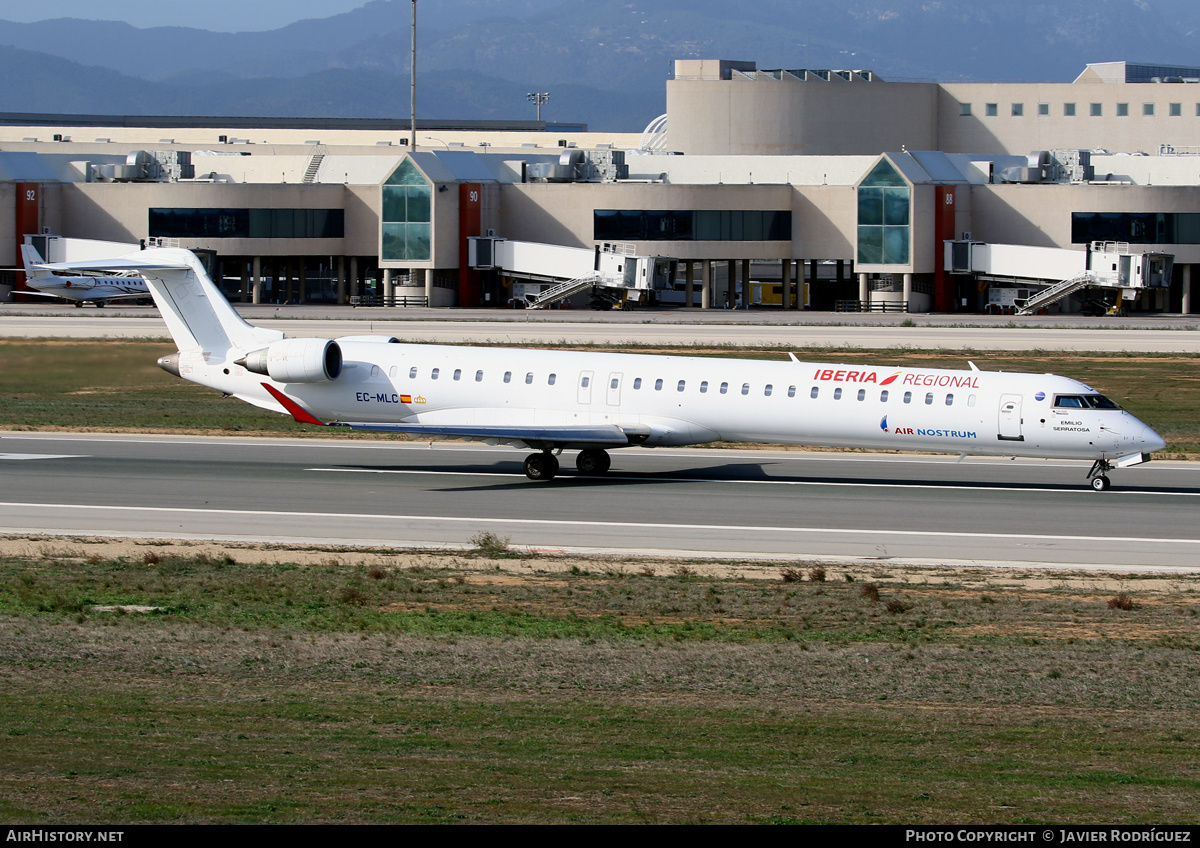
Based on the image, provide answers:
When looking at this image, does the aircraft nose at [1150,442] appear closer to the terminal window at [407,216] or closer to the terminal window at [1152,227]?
the terminal window at [1152,227]

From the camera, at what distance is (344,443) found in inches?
1581

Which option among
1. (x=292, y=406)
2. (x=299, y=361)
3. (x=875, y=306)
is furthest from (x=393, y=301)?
(x=299, y=361)

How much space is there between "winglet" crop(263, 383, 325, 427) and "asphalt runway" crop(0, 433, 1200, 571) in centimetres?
129

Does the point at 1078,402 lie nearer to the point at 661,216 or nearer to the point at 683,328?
the point at 683,328

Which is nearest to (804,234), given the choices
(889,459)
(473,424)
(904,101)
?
(904,101)

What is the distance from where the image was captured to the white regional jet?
31172mm

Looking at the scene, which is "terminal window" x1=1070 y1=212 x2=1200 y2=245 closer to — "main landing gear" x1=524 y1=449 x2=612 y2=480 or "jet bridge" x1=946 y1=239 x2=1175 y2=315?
"jet bridge" x1=946 y1=239 x2=1175 y2=315

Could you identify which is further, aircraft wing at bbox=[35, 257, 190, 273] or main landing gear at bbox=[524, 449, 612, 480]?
main landing gear at bbox=[524, 449, 612, 480]

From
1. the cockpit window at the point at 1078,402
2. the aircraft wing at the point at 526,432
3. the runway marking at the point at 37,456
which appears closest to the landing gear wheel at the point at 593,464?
the aircraft wing at the point at 526,432

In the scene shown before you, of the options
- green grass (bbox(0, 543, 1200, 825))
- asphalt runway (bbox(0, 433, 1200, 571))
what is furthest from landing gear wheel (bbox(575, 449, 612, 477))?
green grass (bbox(0, 543, 1200, 825))

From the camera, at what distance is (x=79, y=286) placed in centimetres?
8625

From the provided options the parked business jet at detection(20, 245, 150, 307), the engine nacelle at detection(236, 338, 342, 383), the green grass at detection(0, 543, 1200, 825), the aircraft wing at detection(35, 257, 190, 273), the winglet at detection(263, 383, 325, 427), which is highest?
the parked business jet at detection(20, 245, 150, 307)

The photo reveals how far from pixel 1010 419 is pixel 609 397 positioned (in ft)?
30.2

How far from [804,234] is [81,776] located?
85.1m
